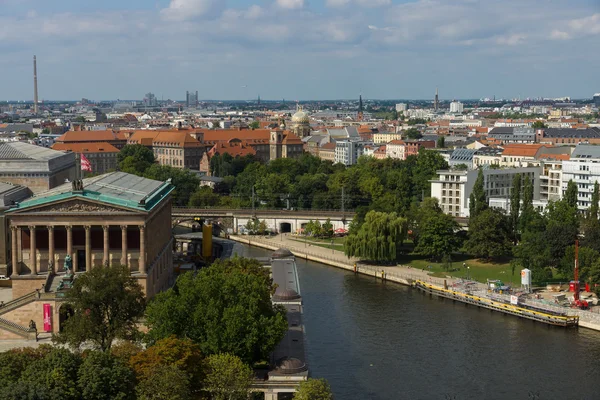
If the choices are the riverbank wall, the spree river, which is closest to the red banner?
the spree river

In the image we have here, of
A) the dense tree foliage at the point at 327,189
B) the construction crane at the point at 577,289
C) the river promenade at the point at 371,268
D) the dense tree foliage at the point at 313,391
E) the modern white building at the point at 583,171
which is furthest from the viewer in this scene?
the dense tree foliage at the point at 327,189

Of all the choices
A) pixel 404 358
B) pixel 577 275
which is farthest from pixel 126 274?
pixel 577 275

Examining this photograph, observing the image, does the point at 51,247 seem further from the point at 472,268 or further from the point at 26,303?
the point at 472,268

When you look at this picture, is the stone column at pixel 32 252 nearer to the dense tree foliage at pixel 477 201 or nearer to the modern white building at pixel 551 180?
the dense tree foliage at pixel 477 201

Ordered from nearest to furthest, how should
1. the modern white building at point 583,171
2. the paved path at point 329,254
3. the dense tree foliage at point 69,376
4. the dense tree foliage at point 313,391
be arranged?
the dense tree foliage at point 69,376 < the dense tree foliage at point 313,391 < the paved path at point 329,254 < the modern white building at point 583,171

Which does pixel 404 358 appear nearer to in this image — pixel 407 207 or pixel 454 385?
pixel 454 385

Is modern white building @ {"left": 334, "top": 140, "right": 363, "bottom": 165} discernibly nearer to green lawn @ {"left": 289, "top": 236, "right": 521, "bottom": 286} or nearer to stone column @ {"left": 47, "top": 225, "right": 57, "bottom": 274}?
green lawn @ {"left": 289, "top": 236, "right": 521, "bottom": 286}

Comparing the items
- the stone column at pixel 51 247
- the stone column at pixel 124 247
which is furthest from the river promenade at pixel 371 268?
the stone column at pixel 51 247
